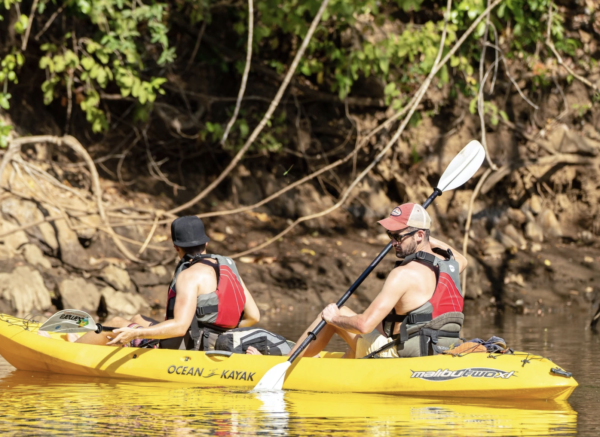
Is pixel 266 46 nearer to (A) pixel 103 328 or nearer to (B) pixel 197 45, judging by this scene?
(B) pixel 197 45

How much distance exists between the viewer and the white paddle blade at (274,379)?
6.02 metres

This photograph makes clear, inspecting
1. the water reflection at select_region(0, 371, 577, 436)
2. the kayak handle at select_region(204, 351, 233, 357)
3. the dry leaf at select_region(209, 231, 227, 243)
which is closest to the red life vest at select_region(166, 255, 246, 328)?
the kayak handle at select_region(204, 351, 233, 357)

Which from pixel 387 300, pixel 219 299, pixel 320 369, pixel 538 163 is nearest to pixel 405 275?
pixel 387 300

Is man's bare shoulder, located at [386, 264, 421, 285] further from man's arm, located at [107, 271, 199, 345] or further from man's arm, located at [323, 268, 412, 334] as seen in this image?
man's arm, located at [107, 271, 199, 345]

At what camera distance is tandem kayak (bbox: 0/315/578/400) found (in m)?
5.57

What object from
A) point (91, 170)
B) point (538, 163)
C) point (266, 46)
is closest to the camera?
point (91, 170)

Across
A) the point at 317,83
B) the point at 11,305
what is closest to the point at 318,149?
the point at 317,83

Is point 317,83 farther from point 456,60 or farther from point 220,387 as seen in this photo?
point 220,387

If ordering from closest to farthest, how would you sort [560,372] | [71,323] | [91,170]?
[560,372], [71,323], [91,170]

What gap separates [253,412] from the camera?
530cm

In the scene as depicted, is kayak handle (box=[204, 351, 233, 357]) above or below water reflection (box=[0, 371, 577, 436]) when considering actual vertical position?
above

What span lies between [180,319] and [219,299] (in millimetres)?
315

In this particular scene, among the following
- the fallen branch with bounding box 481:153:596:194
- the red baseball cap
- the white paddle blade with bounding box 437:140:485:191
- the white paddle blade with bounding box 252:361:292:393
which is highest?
the fallen branch with bounding box 481:153:596:194

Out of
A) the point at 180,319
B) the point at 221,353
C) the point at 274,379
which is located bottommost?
the point at 274,379
